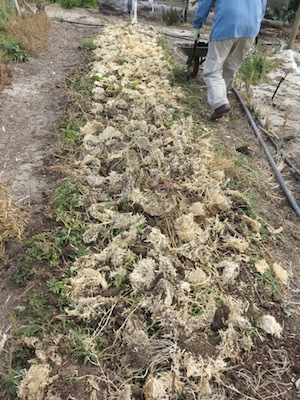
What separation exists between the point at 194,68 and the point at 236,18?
1316 mm

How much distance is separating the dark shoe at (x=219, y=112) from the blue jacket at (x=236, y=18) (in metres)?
0.75

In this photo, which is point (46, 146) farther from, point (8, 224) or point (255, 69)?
point (255, 69)

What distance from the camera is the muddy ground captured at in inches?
90.1

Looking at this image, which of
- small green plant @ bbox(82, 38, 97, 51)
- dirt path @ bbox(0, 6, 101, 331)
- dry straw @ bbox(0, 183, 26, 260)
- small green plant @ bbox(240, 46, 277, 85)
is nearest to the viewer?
dry straw @ bbox(0, 183, 26, 260)

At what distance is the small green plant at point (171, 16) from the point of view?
860cm

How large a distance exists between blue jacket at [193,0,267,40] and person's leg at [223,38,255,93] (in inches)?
5.8

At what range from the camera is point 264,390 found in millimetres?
1812

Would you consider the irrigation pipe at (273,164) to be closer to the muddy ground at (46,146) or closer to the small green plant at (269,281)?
the muddy ground at (46,146)

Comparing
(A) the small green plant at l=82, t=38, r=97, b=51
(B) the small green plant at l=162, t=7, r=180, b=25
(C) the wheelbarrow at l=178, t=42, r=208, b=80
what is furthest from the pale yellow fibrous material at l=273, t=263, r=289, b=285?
(B) the small green plant at l=162, t=7, r=180, b=25

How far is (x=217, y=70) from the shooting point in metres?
4.21

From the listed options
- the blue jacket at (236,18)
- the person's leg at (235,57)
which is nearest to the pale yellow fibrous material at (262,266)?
the blue jacket at (236,18)

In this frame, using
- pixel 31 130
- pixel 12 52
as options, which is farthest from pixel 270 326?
pixel 12 52

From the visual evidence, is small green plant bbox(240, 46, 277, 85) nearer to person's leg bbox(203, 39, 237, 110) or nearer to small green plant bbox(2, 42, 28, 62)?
person's leg bbox(203, 39, 237, 110)

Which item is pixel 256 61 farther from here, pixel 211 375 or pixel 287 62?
pixel 211 375
